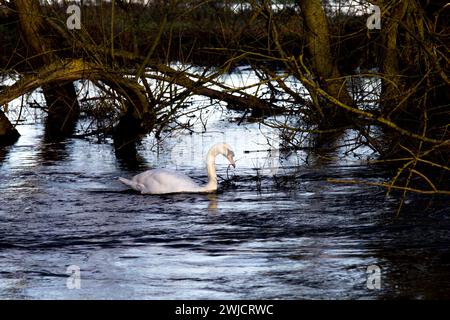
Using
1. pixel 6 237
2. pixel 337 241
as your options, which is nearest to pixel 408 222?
pixel 337 241

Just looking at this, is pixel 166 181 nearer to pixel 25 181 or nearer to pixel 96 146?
pixel 25 181

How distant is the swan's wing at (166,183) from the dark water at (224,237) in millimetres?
126

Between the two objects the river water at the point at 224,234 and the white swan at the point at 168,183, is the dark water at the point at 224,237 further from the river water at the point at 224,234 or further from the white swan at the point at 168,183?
the white swan at the point at 168,183

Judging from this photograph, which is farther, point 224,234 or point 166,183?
point 166,183

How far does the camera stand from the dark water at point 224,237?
9.59 meters

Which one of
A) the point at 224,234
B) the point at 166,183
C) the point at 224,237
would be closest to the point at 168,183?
the point at 166,183

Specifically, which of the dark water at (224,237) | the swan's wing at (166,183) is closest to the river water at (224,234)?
the dark water at (224,237)

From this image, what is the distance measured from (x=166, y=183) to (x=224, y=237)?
287cm

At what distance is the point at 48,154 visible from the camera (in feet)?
61.5

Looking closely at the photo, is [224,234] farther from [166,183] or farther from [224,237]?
[166,183]

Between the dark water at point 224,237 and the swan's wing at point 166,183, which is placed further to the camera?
the swan's wing at point 166,183

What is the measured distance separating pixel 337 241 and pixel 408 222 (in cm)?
127

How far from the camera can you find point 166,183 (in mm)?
14461

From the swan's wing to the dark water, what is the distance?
0.41 ft
